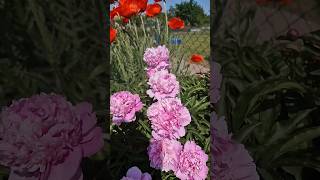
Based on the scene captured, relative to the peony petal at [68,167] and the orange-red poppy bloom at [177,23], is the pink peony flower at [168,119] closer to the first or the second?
the peony petal at [68,167]

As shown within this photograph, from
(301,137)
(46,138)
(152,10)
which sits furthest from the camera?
(152,10)

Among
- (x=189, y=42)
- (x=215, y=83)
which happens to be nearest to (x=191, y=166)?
(x=215, y=83)

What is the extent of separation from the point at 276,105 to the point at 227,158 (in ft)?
0.59

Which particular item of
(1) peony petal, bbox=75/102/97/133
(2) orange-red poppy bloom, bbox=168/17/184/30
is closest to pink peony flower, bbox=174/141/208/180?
(1) peony petal, bbox=75/102/97/133

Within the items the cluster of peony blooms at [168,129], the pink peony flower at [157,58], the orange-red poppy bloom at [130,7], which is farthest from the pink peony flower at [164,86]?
the orange-red poppy bloom at [130,7]

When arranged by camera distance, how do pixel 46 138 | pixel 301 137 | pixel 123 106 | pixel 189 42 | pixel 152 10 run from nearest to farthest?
→ pixel 46 138 → pixel 301 137 → pixel 123 106 → pixel 152 10 → pixel 189 42

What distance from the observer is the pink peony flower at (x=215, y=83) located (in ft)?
3.22

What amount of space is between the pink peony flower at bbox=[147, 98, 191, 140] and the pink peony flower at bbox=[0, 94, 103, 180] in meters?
0.15

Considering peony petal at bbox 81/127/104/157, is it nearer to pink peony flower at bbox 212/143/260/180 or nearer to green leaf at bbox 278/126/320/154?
pink peony flower at bbox 212/143/260/180

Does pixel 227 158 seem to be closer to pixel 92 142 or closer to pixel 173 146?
pixel 173 146

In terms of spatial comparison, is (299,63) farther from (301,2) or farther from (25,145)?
(301,2)

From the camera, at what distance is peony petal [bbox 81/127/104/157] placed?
33.6 inches

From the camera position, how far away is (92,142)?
0.86m

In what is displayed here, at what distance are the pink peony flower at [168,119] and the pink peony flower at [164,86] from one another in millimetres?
63
